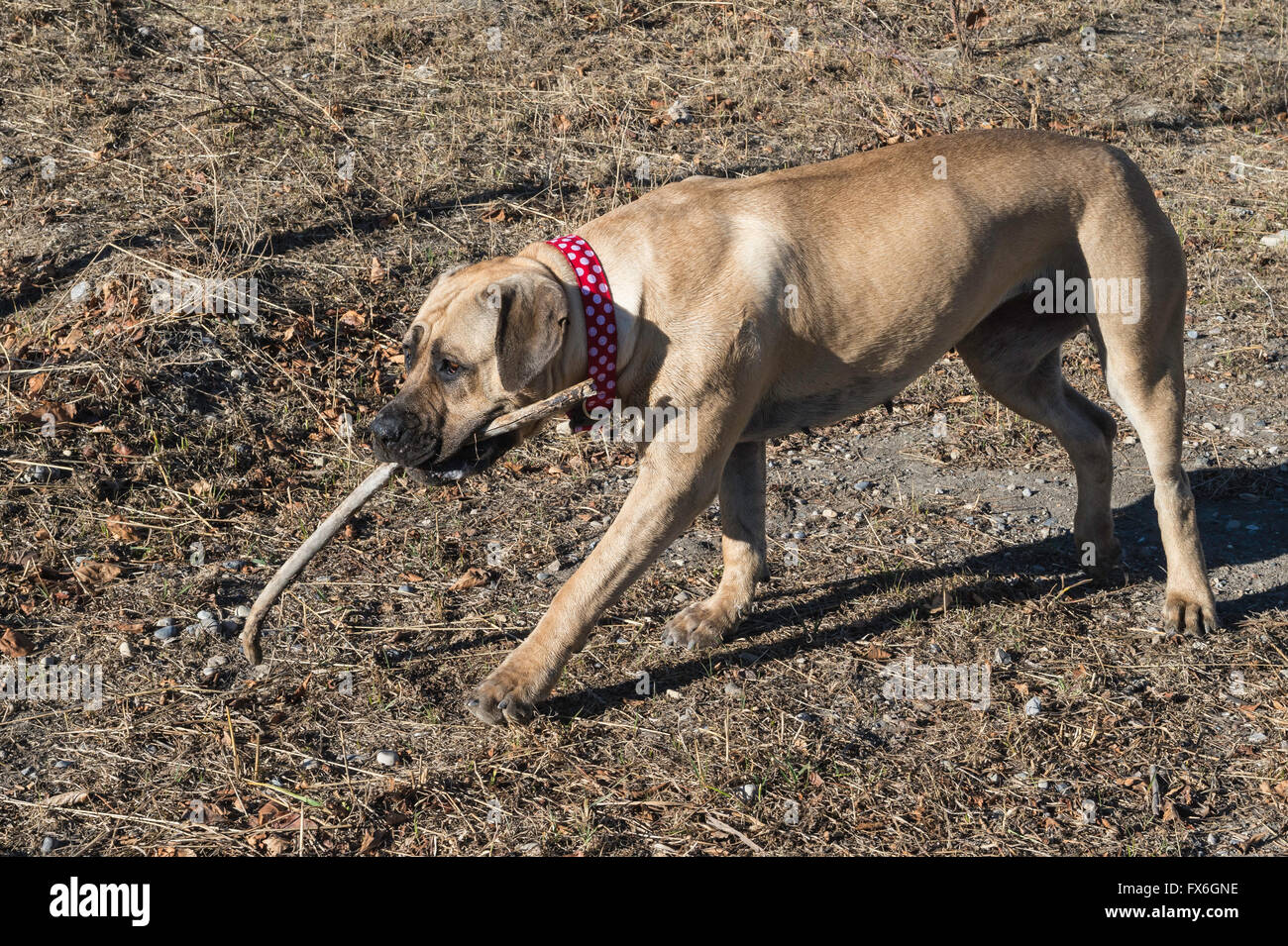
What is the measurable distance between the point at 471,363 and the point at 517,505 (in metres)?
1.88

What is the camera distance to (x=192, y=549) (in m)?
5.31

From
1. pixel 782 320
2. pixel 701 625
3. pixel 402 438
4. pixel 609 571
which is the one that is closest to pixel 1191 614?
pixel 701 625

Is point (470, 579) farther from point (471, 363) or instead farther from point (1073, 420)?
point (1073, 420)

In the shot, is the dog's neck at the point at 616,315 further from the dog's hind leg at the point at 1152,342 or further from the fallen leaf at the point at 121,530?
the fallen leaf at the point at 121,530

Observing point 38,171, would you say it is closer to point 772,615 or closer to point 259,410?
point 259,410

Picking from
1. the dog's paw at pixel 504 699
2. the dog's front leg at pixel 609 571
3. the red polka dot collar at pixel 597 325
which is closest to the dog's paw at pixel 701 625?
the dog's front leg at pixel 609 571

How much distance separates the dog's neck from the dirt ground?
47.5 inches

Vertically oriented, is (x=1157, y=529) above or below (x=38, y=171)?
below

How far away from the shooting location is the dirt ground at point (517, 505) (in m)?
3.96

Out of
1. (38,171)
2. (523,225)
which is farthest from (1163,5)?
(38,171)

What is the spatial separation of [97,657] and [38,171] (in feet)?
14.4

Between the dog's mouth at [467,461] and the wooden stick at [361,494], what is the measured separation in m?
0.05
